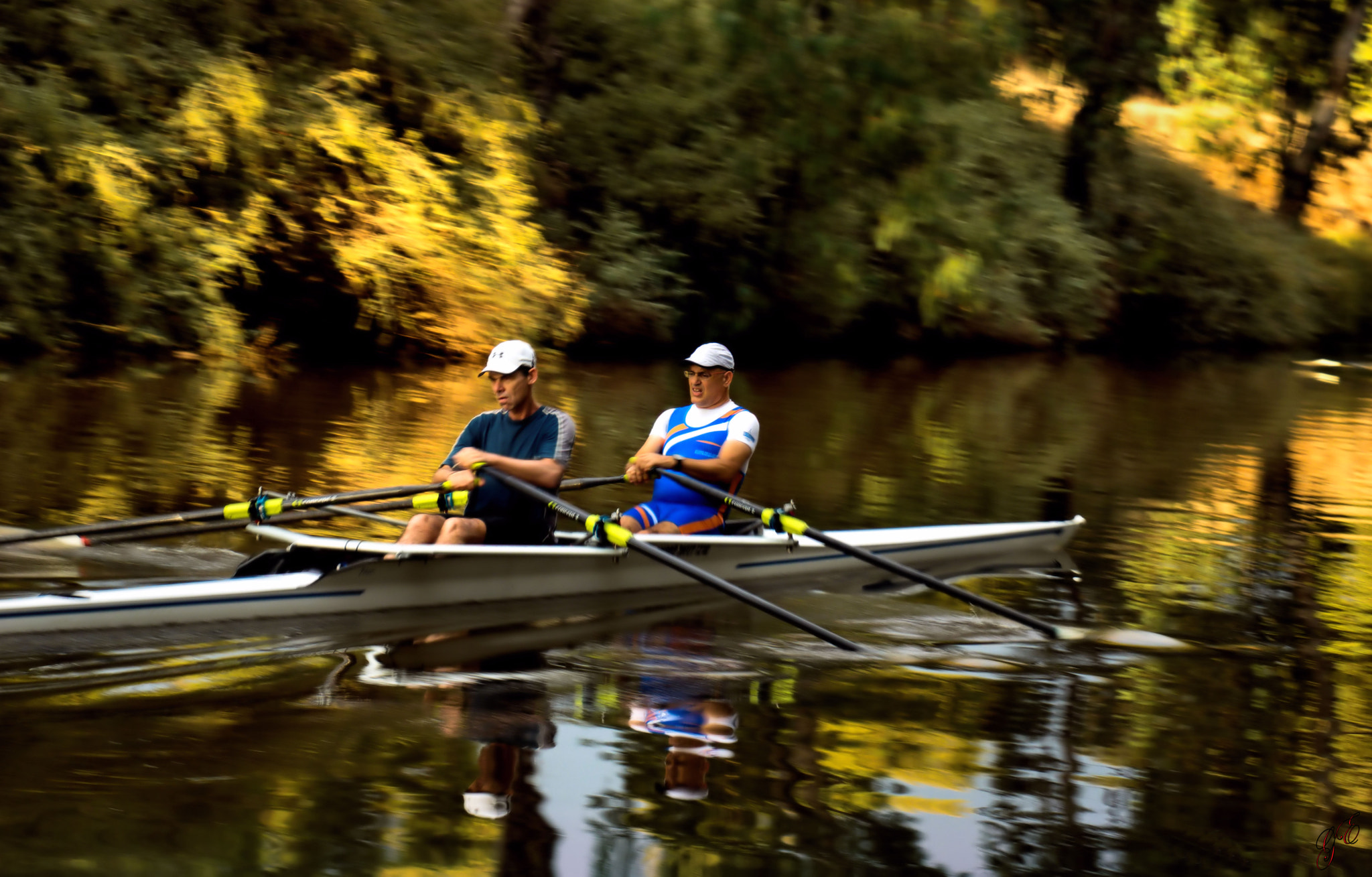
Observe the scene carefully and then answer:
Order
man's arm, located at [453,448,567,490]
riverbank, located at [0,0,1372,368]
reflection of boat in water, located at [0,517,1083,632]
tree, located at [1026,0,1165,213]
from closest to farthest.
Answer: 1. reflection of boat in water, located at [0,517,1083,632]
2. man's arm, located at [453,448,567,490]
3. riverbank, located at [0,0,1372,368]
4. tree, located at [1026,0,1165,213]

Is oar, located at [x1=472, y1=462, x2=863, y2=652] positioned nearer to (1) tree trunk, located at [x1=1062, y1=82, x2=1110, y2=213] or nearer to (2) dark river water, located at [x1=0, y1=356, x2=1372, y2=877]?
(2) dark river water, located at [x1=0, y1=356, x2=1372, y2=877]

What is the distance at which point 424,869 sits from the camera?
4.16 m

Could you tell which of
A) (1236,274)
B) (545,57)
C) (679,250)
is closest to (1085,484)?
(679,250)

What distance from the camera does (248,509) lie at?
271 inches

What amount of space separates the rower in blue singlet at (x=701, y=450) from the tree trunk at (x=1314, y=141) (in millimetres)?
34640

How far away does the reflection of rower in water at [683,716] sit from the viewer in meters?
5.13

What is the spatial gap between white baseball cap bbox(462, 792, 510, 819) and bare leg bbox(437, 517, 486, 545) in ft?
8.22

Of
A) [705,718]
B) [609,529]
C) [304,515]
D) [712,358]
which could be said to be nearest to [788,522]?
[712,358]

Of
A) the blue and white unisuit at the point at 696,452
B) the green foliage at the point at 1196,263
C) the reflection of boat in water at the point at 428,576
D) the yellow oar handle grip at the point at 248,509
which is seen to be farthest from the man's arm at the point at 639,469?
the green foliage at the point at 1196,263

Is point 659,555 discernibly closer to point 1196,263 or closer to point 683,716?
point 683,716

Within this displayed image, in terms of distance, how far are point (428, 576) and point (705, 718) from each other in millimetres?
1895

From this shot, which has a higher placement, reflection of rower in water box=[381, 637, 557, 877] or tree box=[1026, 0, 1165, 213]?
tree box=[1026, 0, 1165, 213]

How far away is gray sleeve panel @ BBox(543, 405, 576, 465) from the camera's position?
7371 millimetres

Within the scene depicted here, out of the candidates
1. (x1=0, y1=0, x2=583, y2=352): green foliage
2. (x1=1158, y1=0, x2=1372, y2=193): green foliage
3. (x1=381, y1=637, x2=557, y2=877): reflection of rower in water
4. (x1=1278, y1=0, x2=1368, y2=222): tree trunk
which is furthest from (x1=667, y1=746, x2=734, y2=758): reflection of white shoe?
(x1=1278, y1=0, x2=1368, y2=222): tree trunk
